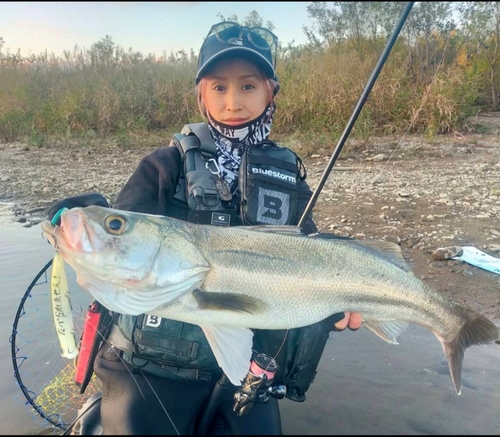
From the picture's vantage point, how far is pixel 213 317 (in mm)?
2123

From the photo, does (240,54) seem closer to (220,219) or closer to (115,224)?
(220,219)

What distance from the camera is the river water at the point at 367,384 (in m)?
2.78

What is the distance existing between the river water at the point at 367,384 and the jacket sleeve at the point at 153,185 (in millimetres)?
815

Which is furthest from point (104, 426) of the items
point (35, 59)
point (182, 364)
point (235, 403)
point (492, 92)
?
point (35, 59)

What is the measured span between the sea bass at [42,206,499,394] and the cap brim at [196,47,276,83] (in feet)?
4.05

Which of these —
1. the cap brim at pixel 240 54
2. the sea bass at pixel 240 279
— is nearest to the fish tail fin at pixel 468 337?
the sea bass at pixel 240 279

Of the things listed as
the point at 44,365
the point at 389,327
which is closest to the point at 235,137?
the point at 389,327

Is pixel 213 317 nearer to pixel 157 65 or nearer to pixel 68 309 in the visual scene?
pixel 68 309

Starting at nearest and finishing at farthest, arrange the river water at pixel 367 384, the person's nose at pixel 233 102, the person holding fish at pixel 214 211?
the person holding fish at pixel 214 211 → the river water at pixel 367 384 → the person's nose at pixel 233 102

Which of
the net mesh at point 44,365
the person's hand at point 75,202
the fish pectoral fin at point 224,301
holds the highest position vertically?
the person's hand at point 75,202

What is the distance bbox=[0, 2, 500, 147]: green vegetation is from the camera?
10.8 m

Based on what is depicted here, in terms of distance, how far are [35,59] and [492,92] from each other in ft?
42.6

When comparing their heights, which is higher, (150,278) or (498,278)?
(150,278)

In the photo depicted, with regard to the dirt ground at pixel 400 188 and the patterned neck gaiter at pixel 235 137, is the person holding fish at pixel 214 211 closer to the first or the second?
the patterned neck gaiter at pixel 235 137
